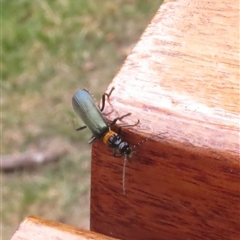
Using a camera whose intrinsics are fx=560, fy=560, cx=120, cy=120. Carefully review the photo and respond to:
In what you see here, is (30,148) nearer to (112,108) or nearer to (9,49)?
(9,49)

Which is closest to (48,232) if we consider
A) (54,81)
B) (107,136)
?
(107,136)

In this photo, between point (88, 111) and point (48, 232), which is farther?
point (88, 111)

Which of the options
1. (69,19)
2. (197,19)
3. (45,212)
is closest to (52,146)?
→ (45,212)

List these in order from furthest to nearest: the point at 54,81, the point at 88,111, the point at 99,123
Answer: the point at 54,81, the point at 88,111, the point at 99,123

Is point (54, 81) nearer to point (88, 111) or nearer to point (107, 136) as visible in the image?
point (88, 111)

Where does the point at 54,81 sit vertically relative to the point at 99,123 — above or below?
below

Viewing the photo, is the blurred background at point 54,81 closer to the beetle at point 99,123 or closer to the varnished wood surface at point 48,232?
the beetle at point 99,123

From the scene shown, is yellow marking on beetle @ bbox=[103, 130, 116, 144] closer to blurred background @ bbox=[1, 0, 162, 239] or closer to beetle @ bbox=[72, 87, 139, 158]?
beetle @ bbox=[72, 87, 139, 158]

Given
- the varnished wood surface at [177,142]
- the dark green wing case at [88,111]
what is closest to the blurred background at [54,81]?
the dark green wing case at [88,111]
